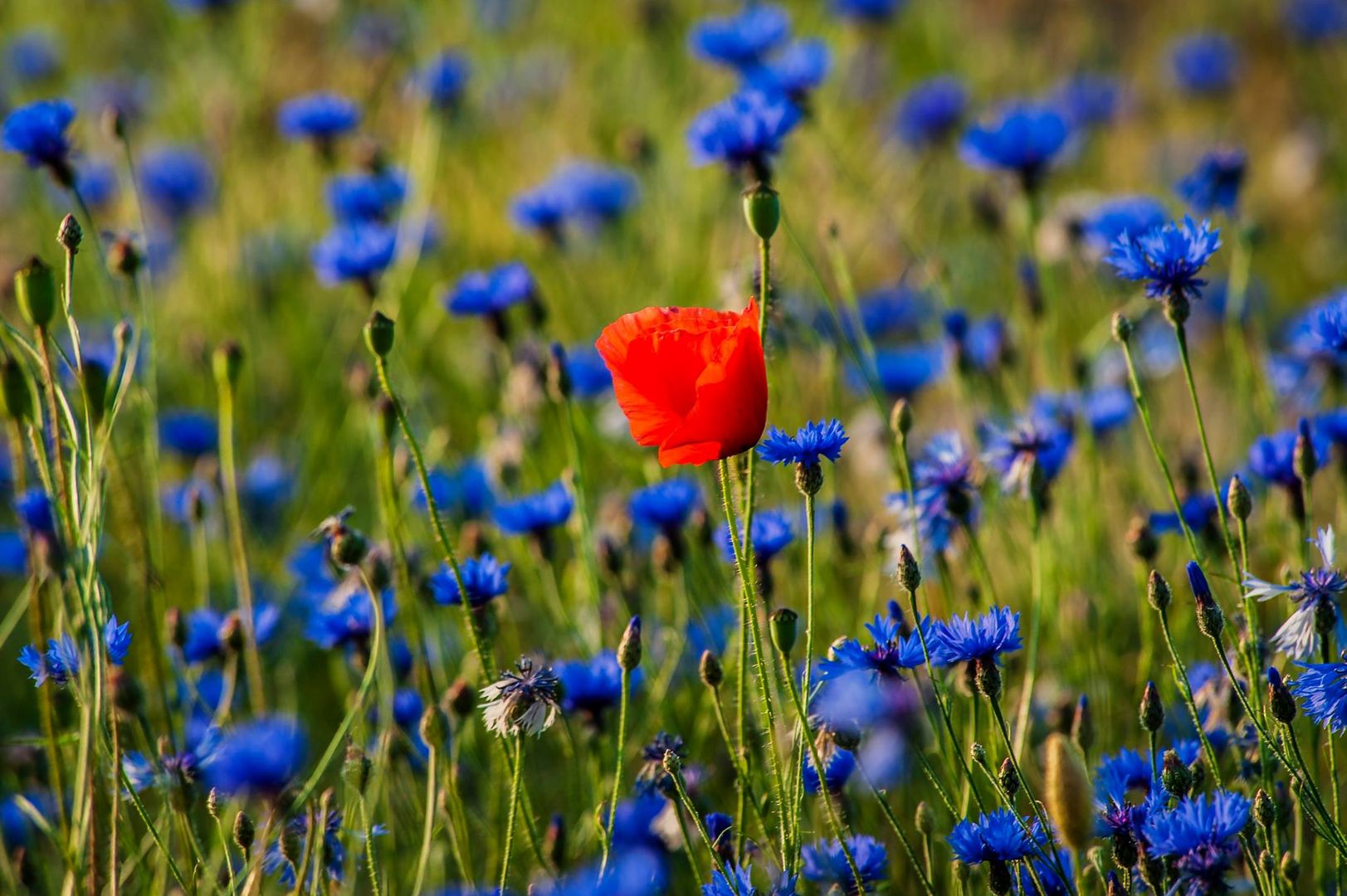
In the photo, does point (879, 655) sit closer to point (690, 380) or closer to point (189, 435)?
point (690, 380)

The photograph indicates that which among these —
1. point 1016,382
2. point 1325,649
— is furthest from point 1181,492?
point 1325,649

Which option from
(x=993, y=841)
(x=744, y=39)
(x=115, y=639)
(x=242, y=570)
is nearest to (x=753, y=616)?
(x=993, y=841)

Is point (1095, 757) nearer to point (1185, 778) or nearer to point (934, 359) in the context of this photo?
point (1185, 778)

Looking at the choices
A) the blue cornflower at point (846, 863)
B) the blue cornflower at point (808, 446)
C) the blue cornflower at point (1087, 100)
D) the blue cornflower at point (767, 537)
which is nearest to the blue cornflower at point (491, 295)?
the blue cornflower at point (767, 537)

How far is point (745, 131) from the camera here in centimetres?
203

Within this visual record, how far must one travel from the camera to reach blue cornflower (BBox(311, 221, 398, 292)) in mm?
2498

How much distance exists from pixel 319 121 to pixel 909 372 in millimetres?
1406

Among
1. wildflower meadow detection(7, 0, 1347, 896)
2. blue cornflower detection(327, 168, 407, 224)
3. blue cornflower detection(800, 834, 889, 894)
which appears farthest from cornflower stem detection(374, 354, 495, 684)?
blue cornflower detection(327, 168, 407, 224)

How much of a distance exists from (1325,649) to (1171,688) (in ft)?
→ 1.97

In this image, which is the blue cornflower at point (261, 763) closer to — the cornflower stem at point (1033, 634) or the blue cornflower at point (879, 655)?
the blue cornflower at point (879, 655)

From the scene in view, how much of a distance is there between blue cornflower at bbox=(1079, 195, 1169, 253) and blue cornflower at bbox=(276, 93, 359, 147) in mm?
1619

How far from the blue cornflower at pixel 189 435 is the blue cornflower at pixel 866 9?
2.02 meters

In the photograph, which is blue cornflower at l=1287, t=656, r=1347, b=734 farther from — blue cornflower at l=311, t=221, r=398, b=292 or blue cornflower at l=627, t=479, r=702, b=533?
blue cornflower at l=311, t=221, r=398, b=292

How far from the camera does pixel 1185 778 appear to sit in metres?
1.32
